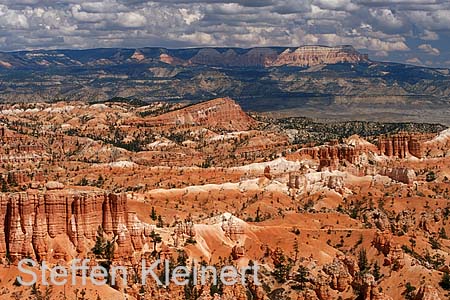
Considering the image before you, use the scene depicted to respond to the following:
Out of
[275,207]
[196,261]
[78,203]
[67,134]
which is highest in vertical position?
[78,203]

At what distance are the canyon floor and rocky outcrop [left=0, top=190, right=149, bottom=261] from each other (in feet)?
0.30

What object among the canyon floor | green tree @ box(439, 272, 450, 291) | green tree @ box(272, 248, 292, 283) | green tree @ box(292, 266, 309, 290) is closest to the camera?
green tree @ box(439, 272, 450, 291)

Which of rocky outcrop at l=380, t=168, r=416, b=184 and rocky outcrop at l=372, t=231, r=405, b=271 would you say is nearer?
rocky outcrop at l=372, t=231, r=405, b=271

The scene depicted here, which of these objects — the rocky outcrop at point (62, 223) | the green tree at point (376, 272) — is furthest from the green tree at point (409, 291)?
the rocky outcrop at point (62, 223)

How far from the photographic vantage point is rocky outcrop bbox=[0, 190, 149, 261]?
203 ft

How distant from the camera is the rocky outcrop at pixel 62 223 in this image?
61.8m

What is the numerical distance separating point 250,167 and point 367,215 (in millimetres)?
44225

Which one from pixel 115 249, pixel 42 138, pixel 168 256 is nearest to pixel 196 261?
pixel 168 256

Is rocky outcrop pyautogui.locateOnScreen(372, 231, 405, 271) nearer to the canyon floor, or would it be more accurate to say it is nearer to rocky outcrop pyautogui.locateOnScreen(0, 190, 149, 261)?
the canyon floor

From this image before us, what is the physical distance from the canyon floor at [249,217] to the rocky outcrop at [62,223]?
0.30ft

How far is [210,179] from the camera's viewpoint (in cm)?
12938

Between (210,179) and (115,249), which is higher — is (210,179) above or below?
below

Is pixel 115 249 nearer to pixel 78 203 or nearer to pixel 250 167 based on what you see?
pixel 78 203

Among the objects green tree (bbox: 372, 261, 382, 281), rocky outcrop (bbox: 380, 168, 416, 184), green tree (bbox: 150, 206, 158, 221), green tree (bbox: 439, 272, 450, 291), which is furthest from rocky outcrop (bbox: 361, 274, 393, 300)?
rocky outcrop (bbox: 380, 168, 416, 184)
